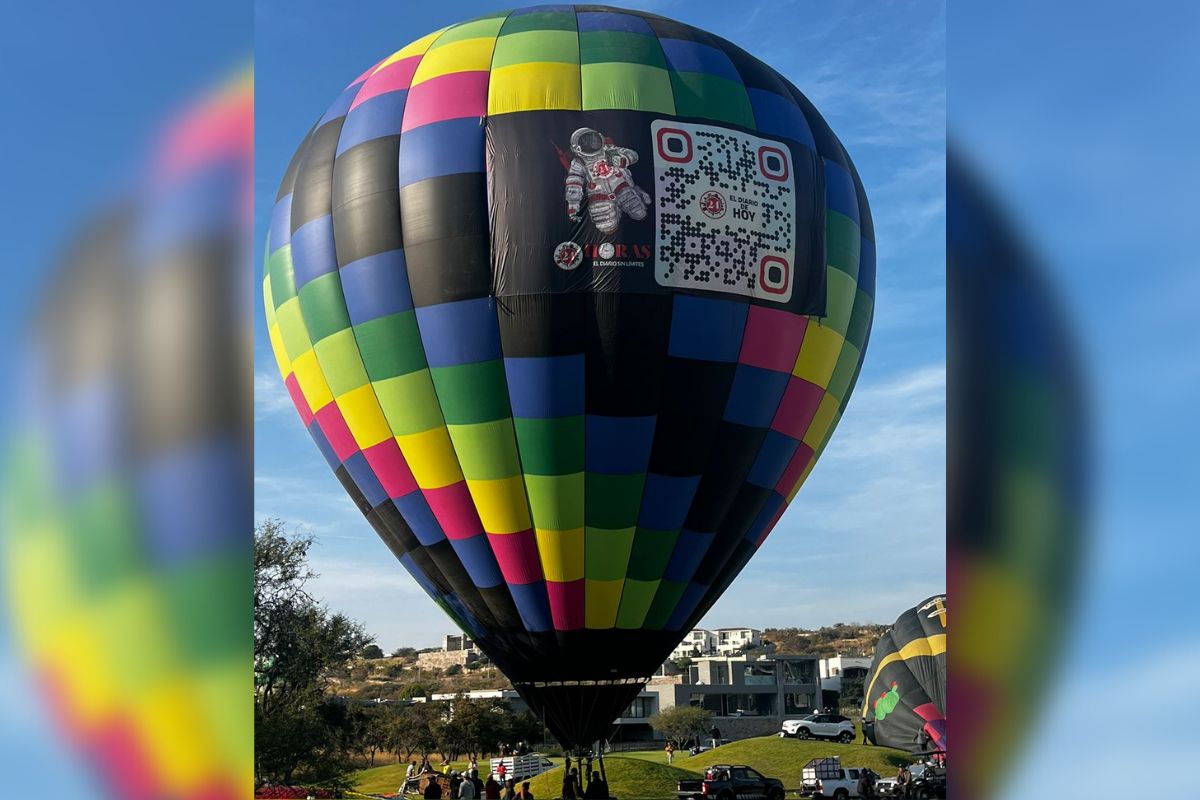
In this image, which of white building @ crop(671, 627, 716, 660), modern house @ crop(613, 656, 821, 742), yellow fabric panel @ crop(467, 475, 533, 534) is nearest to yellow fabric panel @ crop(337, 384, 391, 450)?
yellow fabric panel @ crop(467, 475, 533, 534)

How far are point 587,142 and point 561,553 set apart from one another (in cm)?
445

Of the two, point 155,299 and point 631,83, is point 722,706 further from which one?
point 155,299

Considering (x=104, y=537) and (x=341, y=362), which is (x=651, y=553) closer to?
(x=341, y=362)

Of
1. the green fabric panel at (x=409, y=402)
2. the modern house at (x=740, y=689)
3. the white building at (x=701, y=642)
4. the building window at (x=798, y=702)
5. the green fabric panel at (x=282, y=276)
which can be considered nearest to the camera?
the green fabric panel at (x=409, y=402)

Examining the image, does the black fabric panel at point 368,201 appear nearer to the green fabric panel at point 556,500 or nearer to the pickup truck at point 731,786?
the green fabric panel at point 556,500

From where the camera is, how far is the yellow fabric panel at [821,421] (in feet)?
49.6

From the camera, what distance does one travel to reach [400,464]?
560 inches

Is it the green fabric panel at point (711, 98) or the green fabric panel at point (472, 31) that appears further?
the green fabric panel at point (472, 31)

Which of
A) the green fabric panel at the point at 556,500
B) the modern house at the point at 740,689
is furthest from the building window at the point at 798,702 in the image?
the green fabric panel at the point at 556,500

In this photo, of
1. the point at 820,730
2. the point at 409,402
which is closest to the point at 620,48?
the point at 409,402

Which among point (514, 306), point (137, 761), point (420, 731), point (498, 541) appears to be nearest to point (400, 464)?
point (498, 541)

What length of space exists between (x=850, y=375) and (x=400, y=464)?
5.62 metres

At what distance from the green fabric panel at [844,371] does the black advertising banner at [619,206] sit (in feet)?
6.38

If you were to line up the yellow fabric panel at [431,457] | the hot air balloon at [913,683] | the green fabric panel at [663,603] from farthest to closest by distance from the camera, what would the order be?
the hot air balloon at [913,683] < the green fabric panel at [663,603] < the yellow fabric panel at [431,457]
